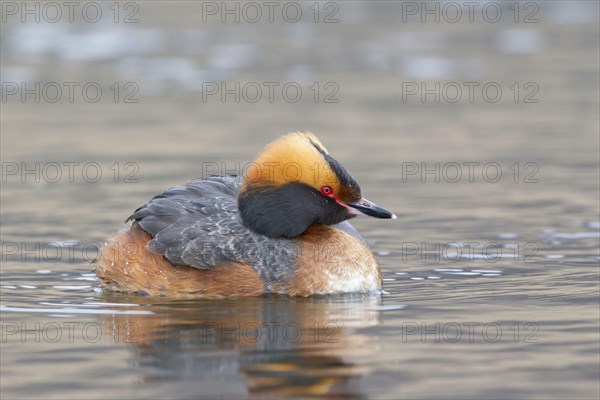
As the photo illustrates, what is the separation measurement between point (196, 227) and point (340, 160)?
599 centimetres

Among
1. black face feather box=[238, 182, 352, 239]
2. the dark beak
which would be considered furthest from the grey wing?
the dark beak

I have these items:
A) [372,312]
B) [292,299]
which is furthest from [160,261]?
[372,312]

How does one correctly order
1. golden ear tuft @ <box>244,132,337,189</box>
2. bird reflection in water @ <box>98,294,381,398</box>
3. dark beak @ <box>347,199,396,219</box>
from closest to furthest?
1. bird reflection in water @ <box>98,294,381,398</box>
2. golden ear tuft @ <box>244,132,337,189</box>
3. dark beak @ <box>347,199,396,219</box>

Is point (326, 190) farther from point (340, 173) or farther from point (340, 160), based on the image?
point (340, 160)

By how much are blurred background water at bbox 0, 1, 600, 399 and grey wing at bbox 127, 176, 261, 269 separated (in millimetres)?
571

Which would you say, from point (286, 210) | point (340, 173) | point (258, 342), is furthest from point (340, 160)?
point (258, 342)

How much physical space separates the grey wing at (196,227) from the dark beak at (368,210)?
0.87m

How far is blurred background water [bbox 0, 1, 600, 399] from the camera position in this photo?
9344mm

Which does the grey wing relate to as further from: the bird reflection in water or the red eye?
the red eye

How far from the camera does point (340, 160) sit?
18.0 meters

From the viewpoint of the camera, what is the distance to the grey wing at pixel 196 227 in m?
11.9

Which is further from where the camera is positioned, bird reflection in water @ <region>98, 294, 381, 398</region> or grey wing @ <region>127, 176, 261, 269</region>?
grey wing @ <region>127, 176, 261, 269</region>

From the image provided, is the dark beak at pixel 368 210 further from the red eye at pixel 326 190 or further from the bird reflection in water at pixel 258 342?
the bird reflection in water at pixel 258 342

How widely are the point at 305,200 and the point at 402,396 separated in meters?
3.76
